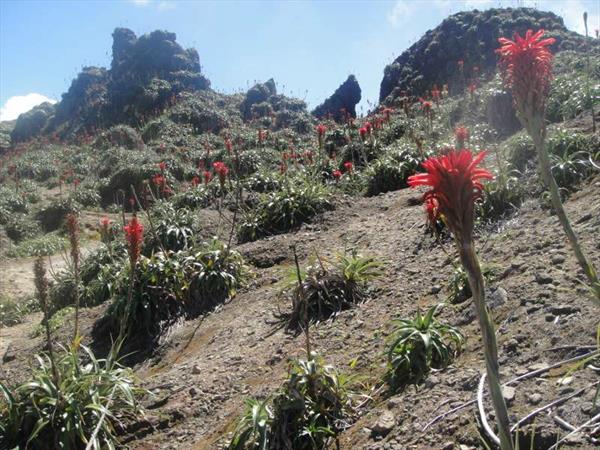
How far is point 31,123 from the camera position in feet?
110

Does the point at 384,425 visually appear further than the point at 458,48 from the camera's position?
No

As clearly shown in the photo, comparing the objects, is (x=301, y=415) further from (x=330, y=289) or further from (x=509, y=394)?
(x=330, y=289)

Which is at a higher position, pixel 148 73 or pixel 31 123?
pixel 148 73

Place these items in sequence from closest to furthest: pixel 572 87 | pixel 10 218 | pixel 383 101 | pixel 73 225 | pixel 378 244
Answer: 1. pixel 73 225
2. pixel 378 244
3. pixel 572 87
4. pixel 10 218
5. pixel 383 101

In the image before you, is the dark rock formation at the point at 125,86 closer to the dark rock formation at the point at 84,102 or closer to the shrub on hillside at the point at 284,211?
the dark rock formation at the point at 84,102

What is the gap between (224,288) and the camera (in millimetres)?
6926

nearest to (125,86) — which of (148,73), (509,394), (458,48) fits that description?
(148,73)

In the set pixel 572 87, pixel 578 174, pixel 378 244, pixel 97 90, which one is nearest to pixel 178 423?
pixel 378 244

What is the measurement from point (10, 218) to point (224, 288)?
33.8 ft

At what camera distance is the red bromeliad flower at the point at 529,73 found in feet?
7.02

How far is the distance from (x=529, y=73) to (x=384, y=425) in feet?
6.66

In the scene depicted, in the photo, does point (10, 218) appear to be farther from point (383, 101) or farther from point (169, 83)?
point (169, 83)

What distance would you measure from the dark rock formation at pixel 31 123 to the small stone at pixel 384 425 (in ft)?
107

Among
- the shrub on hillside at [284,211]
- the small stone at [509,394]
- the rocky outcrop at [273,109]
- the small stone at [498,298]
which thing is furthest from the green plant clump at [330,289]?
the rocky outcrop at [273,109]
